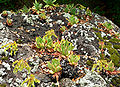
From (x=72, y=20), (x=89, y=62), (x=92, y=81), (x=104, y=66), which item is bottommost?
(x=92, y=81)

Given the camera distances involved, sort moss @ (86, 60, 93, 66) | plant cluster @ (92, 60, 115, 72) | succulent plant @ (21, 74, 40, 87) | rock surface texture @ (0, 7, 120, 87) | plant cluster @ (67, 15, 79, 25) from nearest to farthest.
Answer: succulent plant @ (21, 74, 40, 87) → rock surface texture @ (0, 7, 120, 87) → plant cluster @ (92, 60, 115, 72) → moss @ (86, 60, 93, 66) → plant cluster @ (67, 15, 79, 25)

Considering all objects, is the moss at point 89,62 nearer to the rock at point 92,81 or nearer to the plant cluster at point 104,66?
the plant cluster at point 104,66

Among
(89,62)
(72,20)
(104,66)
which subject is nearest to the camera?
(104,66)

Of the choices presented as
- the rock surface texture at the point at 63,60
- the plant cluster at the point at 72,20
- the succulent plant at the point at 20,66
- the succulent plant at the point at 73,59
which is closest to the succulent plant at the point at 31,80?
the rock surface texture at the point at 63,60

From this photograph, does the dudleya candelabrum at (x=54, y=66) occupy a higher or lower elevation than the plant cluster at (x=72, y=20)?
lower

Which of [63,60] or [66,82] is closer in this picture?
[66,82]

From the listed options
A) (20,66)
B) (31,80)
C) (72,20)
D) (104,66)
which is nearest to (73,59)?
(104,66)

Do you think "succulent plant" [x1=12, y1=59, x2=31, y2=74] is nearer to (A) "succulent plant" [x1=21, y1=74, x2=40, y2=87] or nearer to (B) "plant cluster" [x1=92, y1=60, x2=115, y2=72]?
(A) "succulent plant" [x1=21, y1=74, x2=40, y2=87]

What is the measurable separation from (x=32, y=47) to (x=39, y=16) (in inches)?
46.5

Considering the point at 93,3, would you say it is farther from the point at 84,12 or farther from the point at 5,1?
the point at 5,1

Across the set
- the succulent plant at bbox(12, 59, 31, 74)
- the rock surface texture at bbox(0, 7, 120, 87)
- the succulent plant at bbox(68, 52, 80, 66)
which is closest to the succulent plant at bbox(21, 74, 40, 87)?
the rock surface texture at bbox(0, 7, 120, 87)

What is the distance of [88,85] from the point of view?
233 centimetres

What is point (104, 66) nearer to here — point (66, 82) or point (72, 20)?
point (66, 82)

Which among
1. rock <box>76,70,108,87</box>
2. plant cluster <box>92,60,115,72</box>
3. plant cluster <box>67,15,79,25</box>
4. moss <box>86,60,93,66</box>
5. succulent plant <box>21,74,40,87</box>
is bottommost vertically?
rock <box>76,70,108,87</box>
